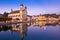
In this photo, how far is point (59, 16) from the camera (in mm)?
22391

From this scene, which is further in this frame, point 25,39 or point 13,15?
point 13,15

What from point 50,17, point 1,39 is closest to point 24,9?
point 50,17

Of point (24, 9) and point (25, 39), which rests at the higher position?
point (24, 9)

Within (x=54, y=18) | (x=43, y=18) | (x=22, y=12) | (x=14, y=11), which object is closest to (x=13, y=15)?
(x=14, y=11)

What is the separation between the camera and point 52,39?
4598 mm

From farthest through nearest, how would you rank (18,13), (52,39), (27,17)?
1. (18,13)
2. (27,17)
3. (52,39)

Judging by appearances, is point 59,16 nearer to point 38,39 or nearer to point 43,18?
point 43,18

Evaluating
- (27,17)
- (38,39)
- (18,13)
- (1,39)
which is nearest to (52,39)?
(38,39)

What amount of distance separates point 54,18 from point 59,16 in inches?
30.6

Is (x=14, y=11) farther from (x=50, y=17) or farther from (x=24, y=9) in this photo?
(x=50, y=17)

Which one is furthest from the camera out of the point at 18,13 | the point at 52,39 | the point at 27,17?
the point at 18,13

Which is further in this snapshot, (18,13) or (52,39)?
(18,13)

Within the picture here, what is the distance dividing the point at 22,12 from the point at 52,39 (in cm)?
1642

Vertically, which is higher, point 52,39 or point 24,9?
point 24,9
